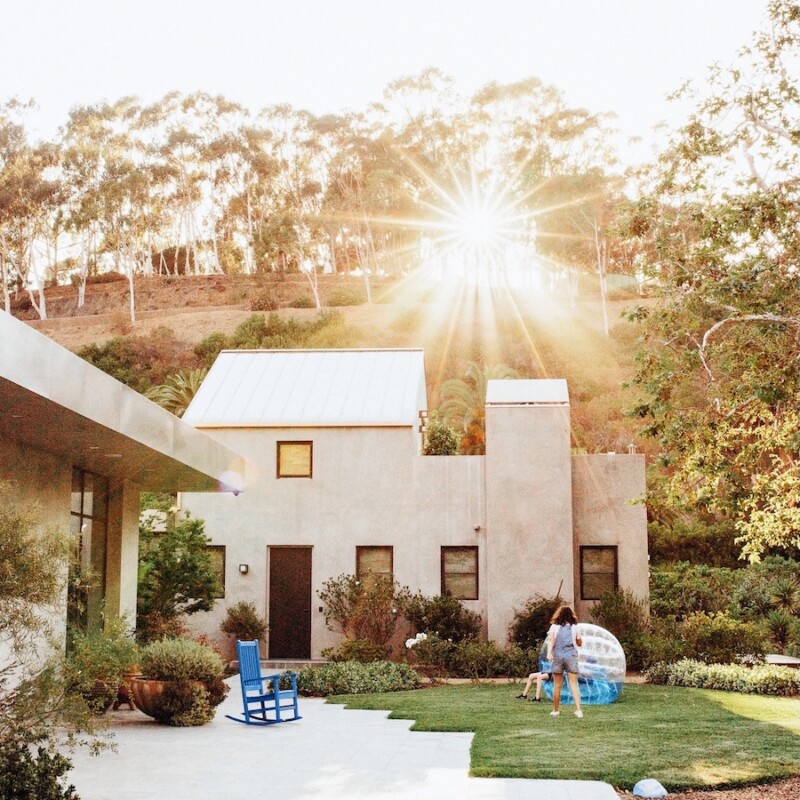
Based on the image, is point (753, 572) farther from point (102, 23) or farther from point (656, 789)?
point (102, 23)

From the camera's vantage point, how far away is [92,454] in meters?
12.4

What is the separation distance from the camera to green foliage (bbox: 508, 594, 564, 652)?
1833 cm

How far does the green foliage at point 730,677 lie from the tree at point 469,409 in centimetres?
1261

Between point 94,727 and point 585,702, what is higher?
point 94,727

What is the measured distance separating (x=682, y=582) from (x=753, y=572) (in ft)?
6.30

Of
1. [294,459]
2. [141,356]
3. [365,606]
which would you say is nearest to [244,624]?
[365,606]

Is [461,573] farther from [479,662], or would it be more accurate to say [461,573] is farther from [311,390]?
[311,390]

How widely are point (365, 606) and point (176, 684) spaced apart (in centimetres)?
793

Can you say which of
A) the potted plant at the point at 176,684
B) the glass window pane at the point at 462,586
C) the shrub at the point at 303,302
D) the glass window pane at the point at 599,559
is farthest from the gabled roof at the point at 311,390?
the shrub at the point at 303,302

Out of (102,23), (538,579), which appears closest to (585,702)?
(538,579)

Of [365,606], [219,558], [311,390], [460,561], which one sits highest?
[311,390]

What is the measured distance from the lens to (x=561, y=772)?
27.1 ft

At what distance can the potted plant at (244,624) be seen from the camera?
1964 cm

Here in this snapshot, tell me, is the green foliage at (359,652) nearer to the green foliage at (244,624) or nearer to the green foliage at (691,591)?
the green foliage at (244,624)
